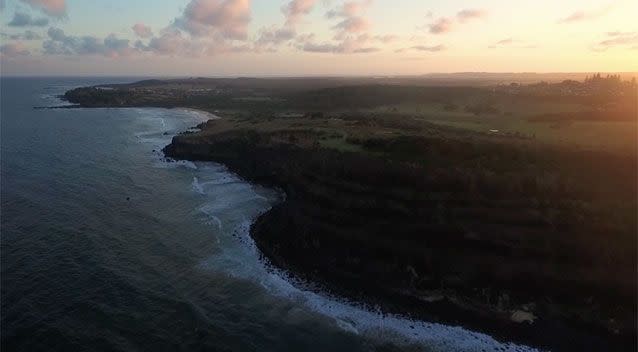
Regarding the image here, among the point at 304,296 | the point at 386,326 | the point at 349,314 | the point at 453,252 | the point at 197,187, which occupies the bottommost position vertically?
the point at 386,326

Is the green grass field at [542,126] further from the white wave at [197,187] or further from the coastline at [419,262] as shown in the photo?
the white wave at [197,187]

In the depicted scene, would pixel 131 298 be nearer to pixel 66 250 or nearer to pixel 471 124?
pixel 66 250

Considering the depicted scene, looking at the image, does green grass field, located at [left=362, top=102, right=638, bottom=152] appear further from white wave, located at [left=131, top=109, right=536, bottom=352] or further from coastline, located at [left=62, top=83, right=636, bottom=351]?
white wave, located at [left=131, top=109, right=536, bottom=352]

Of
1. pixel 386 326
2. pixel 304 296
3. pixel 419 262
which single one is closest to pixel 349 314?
pixel 386 326

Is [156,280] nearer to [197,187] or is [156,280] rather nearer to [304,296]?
[304,296]

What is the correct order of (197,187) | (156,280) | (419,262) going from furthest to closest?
(197,187)
(419,262)
(156,280)

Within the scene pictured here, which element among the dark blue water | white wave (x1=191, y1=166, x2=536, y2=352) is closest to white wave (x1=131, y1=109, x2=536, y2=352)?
white wave (x1=191, y1=166, x2=536, y2=352)
